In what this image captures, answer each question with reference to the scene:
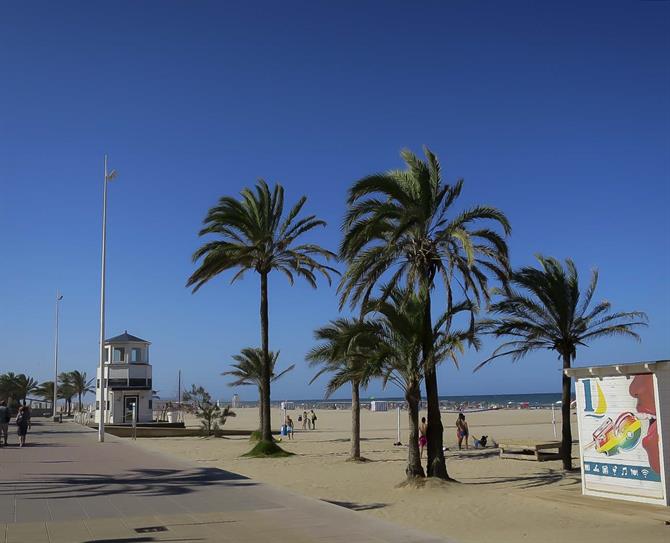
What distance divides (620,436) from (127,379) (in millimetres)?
36399

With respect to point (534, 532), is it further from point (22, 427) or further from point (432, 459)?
point (22, 427)

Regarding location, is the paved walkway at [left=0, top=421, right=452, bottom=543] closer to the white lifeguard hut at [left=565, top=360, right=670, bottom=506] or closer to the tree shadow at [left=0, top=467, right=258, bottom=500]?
the tree shadow at [left=0, top=467, right=258, bottom=500]

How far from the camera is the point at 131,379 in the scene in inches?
1722

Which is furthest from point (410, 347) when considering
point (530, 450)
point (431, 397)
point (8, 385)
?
point (8, 385)

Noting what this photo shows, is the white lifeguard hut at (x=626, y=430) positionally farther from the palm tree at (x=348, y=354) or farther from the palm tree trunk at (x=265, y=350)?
the palm tree trunk at (x=265, y=350)

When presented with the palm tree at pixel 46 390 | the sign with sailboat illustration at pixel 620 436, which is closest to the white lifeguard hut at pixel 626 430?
the sign with sailboat illustration at pixel 620 436

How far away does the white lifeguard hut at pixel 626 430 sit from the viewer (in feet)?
38.3

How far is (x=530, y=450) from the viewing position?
70.8 ft

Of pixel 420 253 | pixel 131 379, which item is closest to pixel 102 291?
pixel 131 379

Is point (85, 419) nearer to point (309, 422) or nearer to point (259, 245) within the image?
point (309, 422)

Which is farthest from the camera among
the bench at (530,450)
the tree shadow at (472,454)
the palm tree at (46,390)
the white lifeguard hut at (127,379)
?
the palm tree at (46,390)

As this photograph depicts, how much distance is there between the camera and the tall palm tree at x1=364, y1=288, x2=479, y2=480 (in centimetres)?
1608

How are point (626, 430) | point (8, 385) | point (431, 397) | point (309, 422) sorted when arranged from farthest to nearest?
1. point (8, 385)
2. point (309, 422)
3. point (431, 397)
4. point (626, 430)

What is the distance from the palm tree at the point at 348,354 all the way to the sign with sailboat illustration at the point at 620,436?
505 cm
